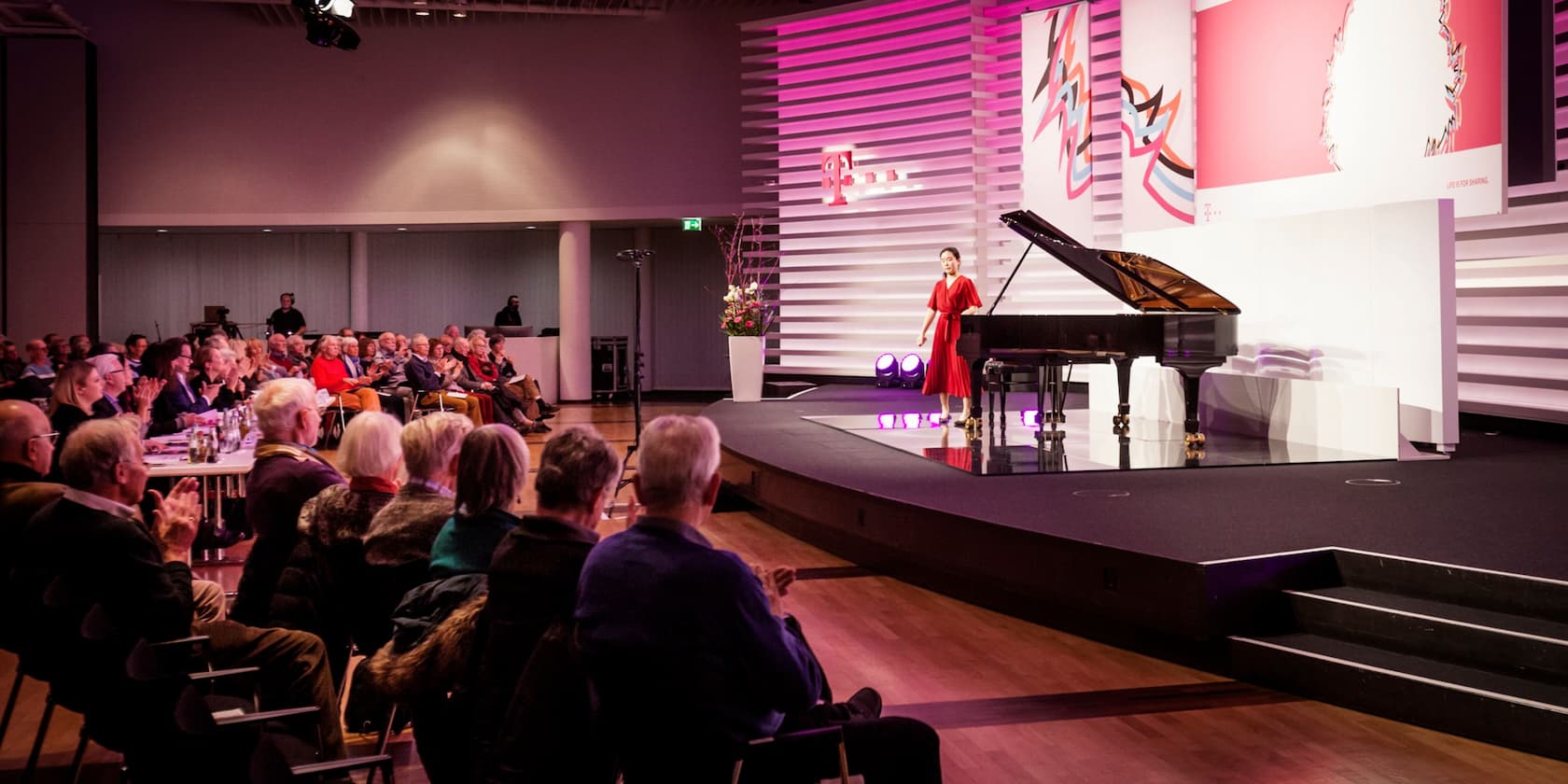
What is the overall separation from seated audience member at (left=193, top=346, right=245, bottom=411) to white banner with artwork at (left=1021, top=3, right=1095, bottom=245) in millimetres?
6768

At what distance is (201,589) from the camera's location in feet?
11.9

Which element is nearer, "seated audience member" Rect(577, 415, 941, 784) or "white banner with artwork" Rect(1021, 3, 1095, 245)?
"seated audience member" Rect(577, 415, 941, 784)

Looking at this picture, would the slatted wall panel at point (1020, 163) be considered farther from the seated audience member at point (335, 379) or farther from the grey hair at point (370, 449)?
the grey hair at point (370, 449)

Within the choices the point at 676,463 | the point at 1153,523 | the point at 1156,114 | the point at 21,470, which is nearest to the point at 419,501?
the point at 676,463

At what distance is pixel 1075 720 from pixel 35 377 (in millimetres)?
7633

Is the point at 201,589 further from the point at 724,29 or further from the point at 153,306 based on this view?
the point at 153,306

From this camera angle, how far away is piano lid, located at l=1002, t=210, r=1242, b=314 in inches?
276

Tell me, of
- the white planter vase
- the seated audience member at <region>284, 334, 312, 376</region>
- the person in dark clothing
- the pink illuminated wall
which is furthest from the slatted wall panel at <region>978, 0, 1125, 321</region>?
the person in dark clothing

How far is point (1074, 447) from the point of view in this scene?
7277 millimetres

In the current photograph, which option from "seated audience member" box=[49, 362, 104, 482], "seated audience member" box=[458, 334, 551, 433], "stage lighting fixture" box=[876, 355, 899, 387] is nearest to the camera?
"seated audience member" box=[49, 362, 104, 482]

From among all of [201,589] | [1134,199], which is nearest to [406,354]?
[1134,199]

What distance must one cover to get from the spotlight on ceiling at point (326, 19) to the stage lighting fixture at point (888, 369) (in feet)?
19.2

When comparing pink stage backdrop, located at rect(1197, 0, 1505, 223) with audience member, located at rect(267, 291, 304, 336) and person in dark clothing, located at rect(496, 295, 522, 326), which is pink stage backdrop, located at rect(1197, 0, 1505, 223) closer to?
person in dark clothing, located at rect(496, 295, 522, 326)

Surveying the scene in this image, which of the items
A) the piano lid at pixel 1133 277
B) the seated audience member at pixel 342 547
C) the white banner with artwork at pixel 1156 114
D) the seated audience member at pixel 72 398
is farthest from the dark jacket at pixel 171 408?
the white banner with artwork at pixel 1156 114
